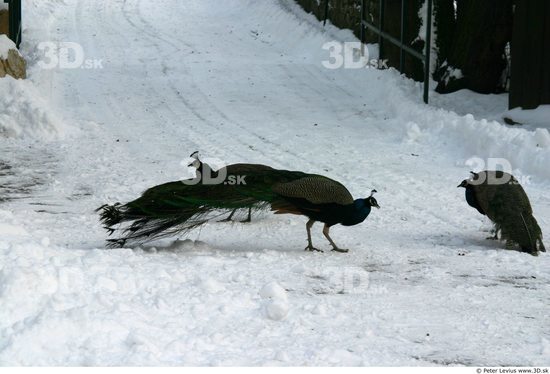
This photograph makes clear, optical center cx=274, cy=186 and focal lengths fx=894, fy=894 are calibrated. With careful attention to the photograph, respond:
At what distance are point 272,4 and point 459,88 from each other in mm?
8773

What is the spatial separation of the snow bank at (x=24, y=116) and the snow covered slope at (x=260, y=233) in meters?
0.25

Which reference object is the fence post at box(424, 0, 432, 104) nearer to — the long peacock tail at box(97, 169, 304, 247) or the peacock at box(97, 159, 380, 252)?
the peacock at box(97, 159, 380, 252)

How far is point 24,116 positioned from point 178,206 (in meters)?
6.91

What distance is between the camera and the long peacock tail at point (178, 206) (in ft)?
24.4

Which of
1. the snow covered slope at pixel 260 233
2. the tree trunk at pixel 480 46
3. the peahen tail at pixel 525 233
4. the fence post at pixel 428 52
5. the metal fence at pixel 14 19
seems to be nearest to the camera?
the snow covered slope at pixel 260 233

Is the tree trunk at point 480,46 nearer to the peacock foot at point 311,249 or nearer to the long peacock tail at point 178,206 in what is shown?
the peacock foot at point 311,249

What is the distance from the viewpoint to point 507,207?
8.12 meters

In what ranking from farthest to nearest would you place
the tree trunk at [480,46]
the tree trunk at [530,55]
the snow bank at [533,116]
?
the tree trunk at [480,46] → the tree trunk at [530,55] → the snow bank at [533,116]

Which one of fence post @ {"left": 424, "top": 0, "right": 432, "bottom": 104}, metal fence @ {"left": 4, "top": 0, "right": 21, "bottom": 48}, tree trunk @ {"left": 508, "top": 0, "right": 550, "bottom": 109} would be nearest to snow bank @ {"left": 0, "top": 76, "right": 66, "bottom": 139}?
metal fence @ {"left": 4, "top": 0, "right": 21, "bottom": 48}

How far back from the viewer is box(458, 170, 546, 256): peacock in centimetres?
795

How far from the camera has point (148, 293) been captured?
19.4 ft

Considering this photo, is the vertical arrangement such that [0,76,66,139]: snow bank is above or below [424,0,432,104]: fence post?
below

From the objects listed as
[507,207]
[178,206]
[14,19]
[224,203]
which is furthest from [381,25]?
[178,206]

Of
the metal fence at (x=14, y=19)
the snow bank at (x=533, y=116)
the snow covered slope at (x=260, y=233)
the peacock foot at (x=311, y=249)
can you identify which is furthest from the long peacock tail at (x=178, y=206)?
the metal fence at (x=14, y=19)
